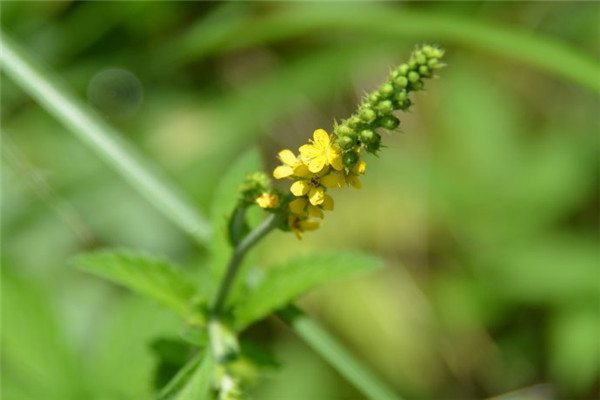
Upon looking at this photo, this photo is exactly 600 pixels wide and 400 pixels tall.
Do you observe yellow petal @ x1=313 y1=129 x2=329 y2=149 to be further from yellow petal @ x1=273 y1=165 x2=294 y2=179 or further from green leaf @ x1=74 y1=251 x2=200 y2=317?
green leaf @ x1=74 y1=251 x2=200 y2=317

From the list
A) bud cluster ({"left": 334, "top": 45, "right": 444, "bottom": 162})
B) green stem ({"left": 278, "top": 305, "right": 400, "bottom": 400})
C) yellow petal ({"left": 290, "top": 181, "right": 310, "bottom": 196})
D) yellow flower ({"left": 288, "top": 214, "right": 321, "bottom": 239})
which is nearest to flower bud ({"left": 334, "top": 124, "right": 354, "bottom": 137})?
bud cluster ({"left": 334, "top": 45, "right": 444, "bottom": 162})

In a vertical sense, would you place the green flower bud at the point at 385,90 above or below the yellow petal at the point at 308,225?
above

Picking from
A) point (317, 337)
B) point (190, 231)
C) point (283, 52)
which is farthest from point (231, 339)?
point (283, 52)

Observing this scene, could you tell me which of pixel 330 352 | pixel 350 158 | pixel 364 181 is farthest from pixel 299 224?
pixel 364 181

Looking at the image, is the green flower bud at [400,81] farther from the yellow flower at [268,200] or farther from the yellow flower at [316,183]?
the yellow flower at [268,200]

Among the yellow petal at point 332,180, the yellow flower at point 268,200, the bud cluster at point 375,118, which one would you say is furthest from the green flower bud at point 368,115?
the yellow flower at point 268,200

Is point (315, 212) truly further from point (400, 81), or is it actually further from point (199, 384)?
point (199, 384)

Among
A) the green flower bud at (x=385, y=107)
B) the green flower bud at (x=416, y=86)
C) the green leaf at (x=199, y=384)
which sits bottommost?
the green leaf at (x=199, y=384)
